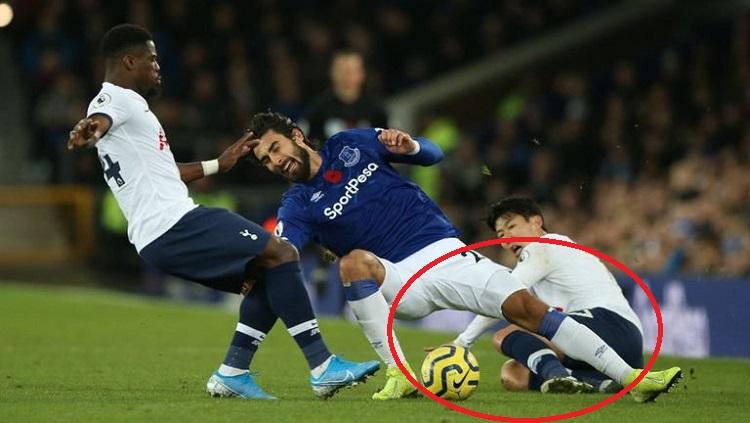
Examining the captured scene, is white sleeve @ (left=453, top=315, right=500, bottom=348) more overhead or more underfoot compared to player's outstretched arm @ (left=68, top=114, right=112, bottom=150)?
more underfoot

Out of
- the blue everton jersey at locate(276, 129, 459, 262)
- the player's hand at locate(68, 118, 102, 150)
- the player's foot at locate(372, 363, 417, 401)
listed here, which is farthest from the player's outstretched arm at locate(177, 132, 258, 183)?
the player's foot at locate(372, 363, 417, 401)

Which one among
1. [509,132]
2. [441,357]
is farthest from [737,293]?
[509,132]

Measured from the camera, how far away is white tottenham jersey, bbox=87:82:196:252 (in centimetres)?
773

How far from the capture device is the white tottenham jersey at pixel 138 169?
7730 mm

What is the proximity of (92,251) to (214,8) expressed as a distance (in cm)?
461

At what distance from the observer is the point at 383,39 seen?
79.3ft

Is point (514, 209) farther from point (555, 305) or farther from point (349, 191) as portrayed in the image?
point (349, 191)

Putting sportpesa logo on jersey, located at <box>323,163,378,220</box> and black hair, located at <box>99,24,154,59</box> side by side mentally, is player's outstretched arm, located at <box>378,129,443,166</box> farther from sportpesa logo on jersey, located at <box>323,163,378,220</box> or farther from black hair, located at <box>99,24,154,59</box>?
black hair, located at <box>99,24,154,59</box>

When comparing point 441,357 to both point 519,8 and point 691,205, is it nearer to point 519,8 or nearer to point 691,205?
point 691,205

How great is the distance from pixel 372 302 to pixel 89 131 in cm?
175

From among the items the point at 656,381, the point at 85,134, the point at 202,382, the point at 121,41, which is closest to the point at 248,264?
the point at 85,134

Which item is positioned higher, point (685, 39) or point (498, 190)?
point (685, 39)

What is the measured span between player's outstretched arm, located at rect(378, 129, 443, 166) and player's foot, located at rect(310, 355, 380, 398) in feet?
4.19

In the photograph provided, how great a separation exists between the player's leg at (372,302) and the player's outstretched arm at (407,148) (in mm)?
649
